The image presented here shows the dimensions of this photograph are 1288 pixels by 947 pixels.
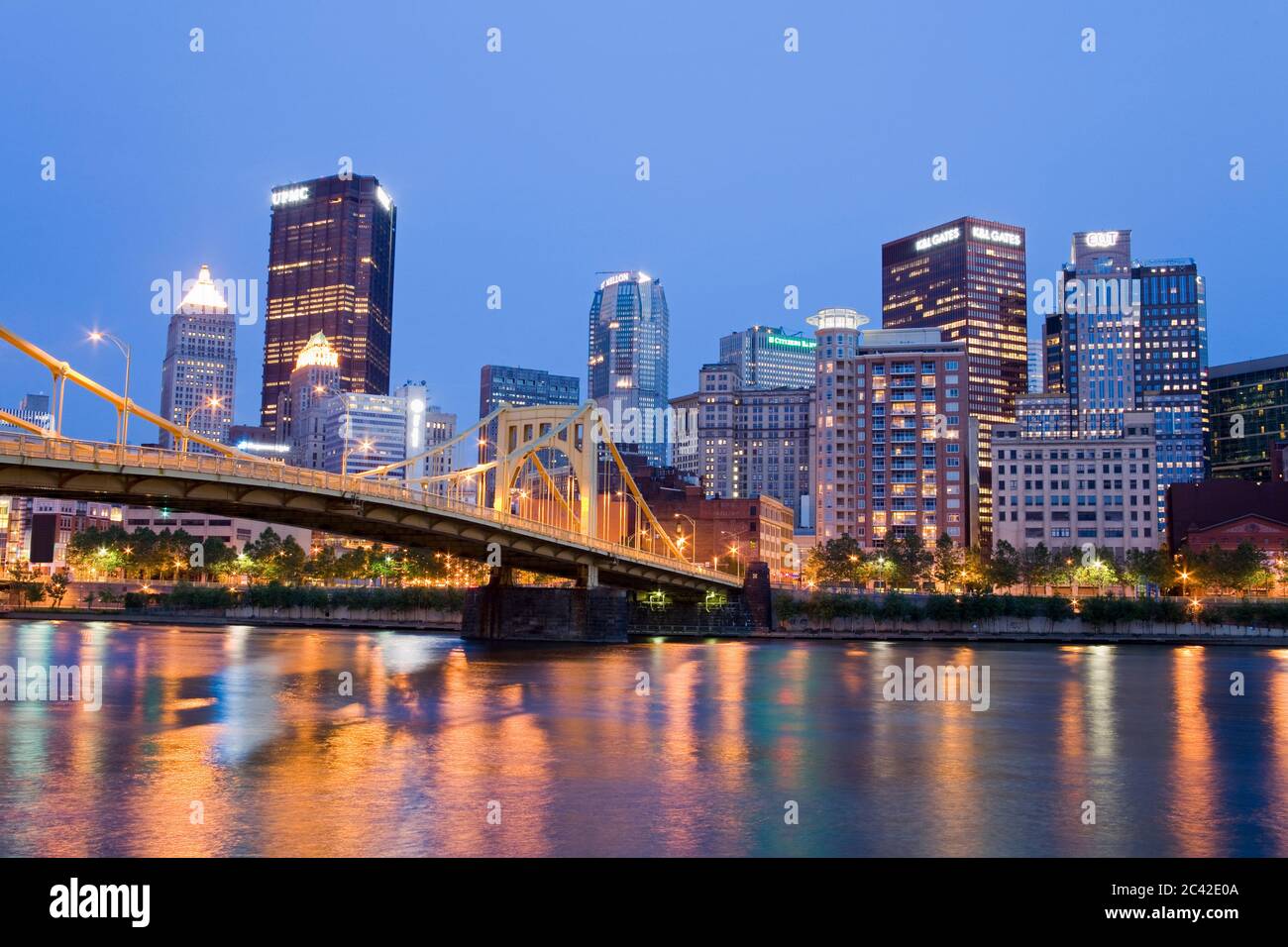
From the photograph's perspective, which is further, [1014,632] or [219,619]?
[219,619]

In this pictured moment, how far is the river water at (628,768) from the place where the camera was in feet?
64.3

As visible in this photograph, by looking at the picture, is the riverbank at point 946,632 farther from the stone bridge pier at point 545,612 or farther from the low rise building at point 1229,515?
the low rise building at point 1229,515

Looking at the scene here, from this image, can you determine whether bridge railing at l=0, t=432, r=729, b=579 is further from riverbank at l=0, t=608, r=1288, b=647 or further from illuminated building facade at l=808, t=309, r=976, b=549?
illuminated building facade at l=808, t=309, r=976, b=549

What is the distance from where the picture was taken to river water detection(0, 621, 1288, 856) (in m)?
19.6

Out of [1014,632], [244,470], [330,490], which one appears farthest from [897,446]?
[244,470]

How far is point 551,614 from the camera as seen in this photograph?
284ft

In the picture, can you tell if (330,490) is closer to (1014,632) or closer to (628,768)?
(628,768)

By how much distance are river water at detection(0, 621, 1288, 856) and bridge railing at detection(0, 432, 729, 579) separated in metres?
9.21

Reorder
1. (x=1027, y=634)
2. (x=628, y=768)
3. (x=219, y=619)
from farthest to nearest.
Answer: (x=219, y=619), (x=1027, y=634), (x=628, y=768)

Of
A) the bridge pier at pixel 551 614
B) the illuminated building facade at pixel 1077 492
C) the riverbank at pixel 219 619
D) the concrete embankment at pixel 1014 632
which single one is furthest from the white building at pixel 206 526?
the illuminated building facade at pixel 1077 492

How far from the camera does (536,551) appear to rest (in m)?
77.6

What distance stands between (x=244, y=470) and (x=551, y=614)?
120 ft
